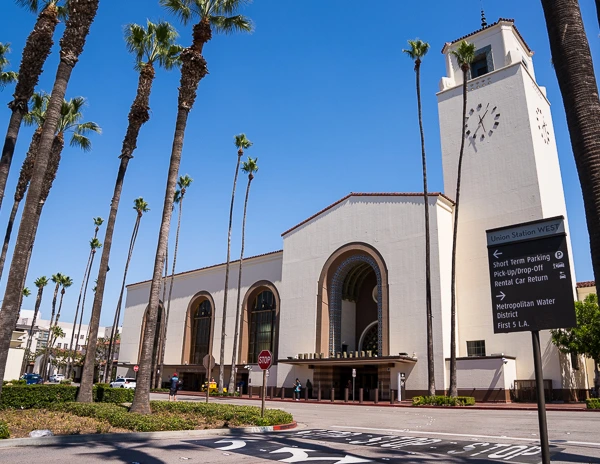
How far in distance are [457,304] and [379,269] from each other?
569 cm

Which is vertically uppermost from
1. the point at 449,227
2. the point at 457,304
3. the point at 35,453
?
the point at 449,227

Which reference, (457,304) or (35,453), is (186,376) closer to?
(457,304)

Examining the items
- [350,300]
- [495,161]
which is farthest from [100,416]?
[495,161]

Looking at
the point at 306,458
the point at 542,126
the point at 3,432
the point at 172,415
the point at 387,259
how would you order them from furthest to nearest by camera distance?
the point at 542,126, the point at 387,259, the point at 172,415, the point at 3,432, the point at 306,458

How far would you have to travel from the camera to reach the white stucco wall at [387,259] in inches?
1272

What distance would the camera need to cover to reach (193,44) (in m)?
20.3

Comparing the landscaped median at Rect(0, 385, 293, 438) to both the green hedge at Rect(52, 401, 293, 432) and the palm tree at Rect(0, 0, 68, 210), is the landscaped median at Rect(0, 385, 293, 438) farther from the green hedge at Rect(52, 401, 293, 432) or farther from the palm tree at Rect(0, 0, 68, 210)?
the palm tree at Rect(0, 0, 68, 210)

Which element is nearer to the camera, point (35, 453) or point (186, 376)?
point (35, 453)

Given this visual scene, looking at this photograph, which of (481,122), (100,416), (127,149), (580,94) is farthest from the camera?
(481,122)

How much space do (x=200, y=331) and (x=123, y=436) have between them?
1482 inches

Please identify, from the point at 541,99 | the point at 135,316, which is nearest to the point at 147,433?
the point at 541,99

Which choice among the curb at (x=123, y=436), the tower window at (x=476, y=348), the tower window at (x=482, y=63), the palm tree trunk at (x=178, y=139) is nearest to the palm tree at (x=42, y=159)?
the curb at (x=123, y=436)

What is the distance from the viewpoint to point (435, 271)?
3212 cm

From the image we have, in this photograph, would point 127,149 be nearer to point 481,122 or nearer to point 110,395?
point 110,395
